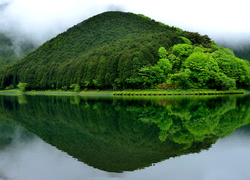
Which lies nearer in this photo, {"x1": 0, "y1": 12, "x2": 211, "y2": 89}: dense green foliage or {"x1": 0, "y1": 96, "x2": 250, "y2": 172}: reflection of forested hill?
{"x1": 0, "y1": 96, "x2": 250, "y2": 172}: reflection of forested hill

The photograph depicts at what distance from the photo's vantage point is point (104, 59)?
109 meters

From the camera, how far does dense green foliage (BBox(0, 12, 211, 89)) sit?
9531 cm

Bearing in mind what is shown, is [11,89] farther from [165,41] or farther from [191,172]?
[191,172]

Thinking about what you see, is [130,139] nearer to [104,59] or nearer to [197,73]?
[197,73]

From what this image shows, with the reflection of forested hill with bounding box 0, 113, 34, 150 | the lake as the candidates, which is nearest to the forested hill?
the lake

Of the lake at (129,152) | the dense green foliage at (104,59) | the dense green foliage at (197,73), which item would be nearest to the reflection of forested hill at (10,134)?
the lake at (129,152)

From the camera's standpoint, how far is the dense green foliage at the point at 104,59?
95.3 metres

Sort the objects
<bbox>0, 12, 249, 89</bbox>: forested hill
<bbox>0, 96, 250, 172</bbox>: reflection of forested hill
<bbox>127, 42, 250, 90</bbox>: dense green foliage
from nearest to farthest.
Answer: <bbox>0, 96, 250, 172</bbox>: reflection of forested hill < <bbox>127, 42, 250, 90</bbox>: dense green foliage < <bbox>0, 12, 249, 89</bbox>: forested hill

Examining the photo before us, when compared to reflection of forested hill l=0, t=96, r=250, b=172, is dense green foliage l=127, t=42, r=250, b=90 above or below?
above

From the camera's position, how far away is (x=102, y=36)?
192 meters

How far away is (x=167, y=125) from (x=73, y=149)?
846cm

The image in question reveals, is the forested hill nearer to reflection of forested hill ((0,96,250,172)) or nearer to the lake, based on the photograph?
reflection of forested hill ((0,96,250,172))

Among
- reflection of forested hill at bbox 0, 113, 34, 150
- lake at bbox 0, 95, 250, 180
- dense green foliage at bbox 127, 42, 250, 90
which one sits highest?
dense green foliage at bbox 127, 42, 250, 90

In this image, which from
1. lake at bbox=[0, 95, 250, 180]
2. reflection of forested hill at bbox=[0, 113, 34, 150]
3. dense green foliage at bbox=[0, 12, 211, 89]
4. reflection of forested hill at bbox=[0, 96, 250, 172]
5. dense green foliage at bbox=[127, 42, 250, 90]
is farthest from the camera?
dense green foliage at bbox=[0, 12, 211, 89]
